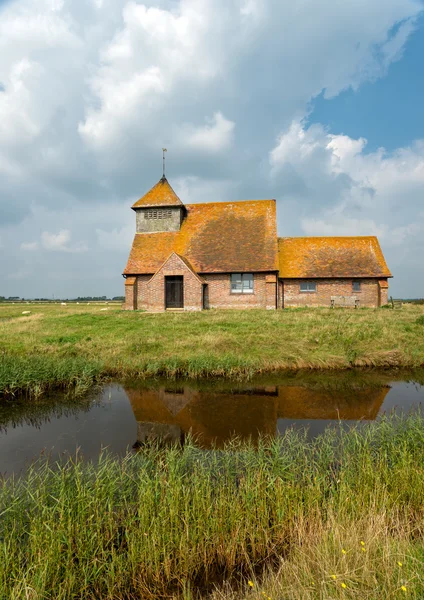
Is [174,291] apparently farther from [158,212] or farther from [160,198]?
[160,198]

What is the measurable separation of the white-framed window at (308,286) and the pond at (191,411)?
612 inches

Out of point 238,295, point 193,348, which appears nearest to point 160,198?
point 238,295

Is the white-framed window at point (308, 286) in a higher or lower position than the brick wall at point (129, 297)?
higher

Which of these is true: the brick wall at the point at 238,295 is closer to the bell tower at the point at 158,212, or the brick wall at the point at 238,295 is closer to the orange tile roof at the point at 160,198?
the bell tower at the point at 158,212

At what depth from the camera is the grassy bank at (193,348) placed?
1057 centimetres

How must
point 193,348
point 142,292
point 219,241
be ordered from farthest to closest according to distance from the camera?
point 219,241 → point 142,292 → point 193,348

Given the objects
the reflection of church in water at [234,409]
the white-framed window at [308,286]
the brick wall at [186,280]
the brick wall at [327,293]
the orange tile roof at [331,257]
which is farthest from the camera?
the white-framed window at [308,286]

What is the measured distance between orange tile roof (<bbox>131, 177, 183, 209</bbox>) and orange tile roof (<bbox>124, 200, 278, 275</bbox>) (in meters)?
2.09

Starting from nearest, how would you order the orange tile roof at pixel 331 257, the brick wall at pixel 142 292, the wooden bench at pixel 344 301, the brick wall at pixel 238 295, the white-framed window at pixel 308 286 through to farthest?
1. the brick wall at pixel 238 295
2. the brick wall at pixel 142 292
3. the wooden bench at pixel 344 301
4. the orange tile roof at pixel 331 257
5. the white-framed window at pixel 308 286

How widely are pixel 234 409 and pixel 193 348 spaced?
4.86 metres

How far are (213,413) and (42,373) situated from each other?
560 cm

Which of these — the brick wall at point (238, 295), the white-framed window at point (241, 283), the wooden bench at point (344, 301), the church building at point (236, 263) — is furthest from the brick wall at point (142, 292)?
the wooden bench at point (344, 301)

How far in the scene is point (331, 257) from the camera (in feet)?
90.1

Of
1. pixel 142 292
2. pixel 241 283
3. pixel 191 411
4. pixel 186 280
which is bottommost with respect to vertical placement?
pixel 191 411
